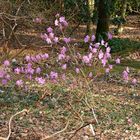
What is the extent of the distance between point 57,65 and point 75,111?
5.39m

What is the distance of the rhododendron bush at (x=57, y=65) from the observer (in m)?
7.05

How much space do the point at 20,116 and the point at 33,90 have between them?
1439 millimetres

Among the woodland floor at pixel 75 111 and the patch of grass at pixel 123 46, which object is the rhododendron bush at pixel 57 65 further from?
the patch of grass at pixel 123 46

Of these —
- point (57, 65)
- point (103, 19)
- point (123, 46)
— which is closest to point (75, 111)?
point (57, 65)

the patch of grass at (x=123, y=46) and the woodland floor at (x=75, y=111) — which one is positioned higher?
the woodland floor at (x=75, y=111)

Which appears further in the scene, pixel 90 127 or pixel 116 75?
pixel 116 75

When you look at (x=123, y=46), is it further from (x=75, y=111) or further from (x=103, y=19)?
(x=75, y=111)

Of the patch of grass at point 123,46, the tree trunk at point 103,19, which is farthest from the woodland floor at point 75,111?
the tree trunk at point 103,19

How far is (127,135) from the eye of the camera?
→ 6.33 metres

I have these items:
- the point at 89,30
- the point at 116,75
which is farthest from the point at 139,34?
the point at 116,75

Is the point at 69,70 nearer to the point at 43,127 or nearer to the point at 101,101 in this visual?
the point at 101,101

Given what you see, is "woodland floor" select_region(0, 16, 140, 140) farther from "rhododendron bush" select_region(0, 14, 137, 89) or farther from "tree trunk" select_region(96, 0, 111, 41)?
"tree trunk" select_region(96, 0, 111, 41)

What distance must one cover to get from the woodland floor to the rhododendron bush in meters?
0.25

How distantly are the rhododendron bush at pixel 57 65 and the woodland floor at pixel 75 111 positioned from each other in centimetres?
25
